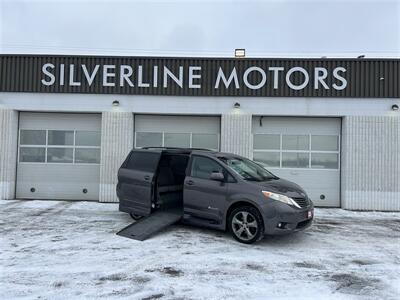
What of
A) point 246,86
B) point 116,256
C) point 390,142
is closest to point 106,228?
point 116,256

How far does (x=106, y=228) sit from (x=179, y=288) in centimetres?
391

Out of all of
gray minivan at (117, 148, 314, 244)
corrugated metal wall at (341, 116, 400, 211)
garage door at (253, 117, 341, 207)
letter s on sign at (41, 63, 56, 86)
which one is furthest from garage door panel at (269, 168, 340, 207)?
letter s on sign at (41, 63, 56, 86)

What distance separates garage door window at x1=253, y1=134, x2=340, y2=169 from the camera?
40.4 feet

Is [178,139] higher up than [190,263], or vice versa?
[178,139]

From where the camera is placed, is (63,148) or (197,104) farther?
(63,148)

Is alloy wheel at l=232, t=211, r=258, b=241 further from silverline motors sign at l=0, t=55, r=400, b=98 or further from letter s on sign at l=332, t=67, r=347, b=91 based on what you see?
letter s on sign at l=332, t=67, r=347, b=91

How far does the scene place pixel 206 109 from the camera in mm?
12227

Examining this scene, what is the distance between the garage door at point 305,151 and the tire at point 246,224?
17.9ft

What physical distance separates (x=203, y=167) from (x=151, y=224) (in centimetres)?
169

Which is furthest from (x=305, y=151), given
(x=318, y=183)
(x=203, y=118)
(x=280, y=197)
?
(x=280, y=197)

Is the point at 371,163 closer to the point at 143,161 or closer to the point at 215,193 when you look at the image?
the point at 215,193

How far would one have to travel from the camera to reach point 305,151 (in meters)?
12.3

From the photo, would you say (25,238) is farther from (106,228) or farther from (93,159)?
(93,159)

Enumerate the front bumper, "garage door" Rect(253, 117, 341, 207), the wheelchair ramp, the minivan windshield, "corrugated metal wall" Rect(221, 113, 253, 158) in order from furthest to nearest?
"garage door" Rect(253, 117, 341, 207)
"corrugated metal wall" Rect(221, 113, 253, 158)
the minivan windshield
the wheelchair ramp
the front bumper
